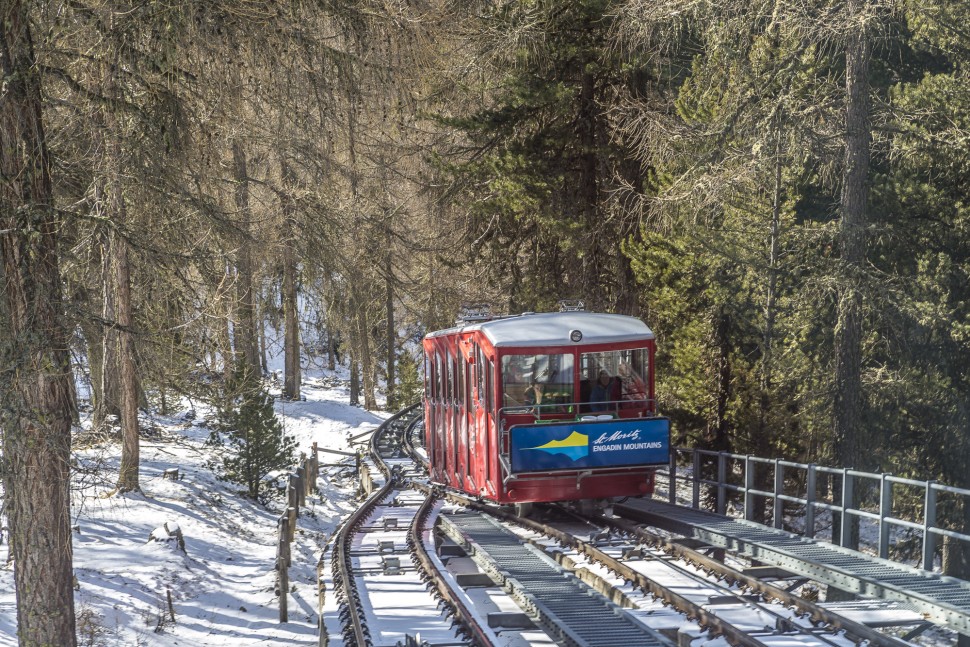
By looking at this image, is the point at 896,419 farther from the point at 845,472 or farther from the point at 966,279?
the point at 845,472

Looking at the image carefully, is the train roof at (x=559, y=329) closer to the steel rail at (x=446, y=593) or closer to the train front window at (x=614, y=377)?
the train front window at (x=614, y=377)

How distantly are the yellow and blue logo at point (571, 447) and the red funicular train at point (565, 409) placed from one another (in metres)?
0.01

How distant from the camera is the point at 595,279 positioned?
2589cm

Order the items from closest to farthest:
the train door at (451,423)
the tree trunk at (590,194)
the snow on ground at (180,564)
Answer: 1. the snow on ground at (180,564)
2. the train door at (451,423)
3. the tree trunk at (590,194)

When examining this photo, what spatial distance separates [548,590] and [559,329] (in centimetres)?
525

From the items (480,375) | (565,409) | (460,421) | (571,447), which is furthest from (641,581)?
(460,421)

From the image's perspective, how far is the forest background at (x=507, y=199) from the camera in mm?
8773

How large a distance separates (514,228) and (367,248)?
4.33 meters

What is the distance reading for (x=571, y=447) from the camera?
49.3 ft

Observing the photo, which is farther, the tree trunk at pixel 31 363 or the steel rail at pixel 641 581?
the steel rail at pixel 641 581

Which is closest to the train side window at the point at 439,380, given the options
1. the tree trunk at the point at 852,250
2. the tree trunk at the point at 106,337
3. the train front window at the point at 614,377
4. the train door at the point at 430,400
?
the train door at the point at 430,400

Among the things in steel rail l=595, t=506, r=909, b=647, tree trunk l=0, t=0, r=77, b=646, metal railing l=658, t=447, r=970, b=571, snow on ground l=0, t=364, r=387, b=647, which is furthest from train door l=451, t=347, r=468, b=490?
tree trunk l=0, t=0, r=77, b=646

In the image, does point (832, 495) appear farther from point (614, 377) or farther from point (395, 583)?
point (395, 583)

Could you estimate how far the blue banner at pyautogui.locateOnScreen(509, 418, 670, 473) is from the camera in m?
14.8
